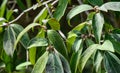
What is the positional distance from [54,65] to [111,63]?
0.44 feet

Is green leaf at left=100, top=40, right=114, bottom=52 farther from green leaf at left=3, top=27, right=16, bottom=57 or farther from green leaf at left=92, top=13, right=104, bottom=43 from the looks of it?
green leaf at left=3, top=27, right=16, bottom=57

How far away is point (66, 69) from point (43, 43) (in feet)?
0.29

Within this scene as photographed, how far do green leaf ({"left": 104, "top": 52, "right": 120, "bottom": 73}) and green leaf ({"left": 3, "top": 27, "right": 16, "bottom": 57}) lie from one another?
1.02 feet

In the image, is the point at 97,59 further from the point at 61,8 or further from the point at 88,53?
the point at 61,8

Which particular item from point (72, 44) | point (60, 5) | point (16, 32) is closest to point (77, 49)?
point (72, 44)

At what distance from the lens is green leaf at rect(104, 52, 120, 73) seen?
29.5 inches

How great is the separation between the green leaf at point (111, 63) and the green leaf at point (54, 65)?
0.11 m

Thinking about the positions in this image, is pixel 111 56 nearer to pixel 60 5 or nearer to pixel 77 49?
pixel 77 49

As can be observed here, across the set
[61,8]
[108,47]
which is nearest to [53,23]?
[61,8]

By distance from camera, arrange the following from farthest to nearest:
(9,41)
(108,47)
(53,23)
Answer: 1. (9,41)
2. (53,23)
3. (108,47)

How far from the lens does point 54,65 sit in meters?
0.76

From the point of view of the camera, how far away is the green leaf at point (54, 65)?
0.76 m

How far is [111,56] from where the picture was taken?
77 centimetres

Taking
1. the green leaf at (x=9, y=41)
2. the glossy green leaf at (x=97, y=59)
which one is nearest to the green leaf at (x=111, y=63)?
the glossy green leaf at (x=97, y=59)
